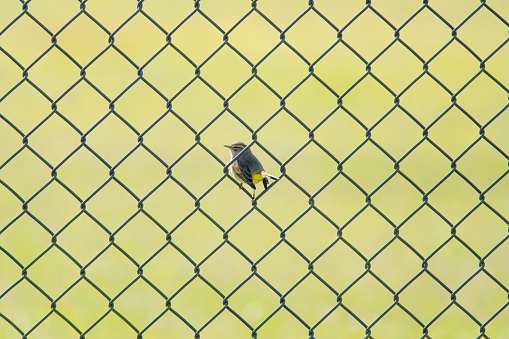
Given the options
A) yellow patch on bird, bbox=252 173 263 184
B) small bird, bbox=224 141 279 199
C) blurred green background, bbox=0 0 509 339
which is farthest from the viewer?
yellow patch on bird, bbox=252 173 263 184

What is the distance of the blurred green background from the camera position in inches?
199

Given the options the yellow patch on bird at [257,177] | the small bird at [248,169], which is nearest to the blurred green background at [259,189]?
the small bird at [248,169]

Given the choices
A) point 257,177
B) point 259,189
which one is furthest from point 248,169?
point 259,189

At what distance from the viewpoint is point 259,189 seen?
31.4ft

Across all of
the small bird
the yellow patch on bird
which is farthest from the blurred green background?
the yellow patch on bird

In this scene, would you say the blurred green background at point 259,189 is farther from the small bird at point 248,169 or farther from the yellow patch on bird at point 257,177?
the yellow patch on bird at point 257,177

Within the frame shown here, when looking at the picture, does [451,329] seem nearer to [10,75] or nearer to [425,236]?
[425,236]

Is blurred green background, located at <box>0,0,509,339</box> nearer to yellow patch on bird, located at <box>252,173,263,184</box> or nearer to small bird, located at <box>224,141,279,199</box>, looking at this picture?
small bird, located at <box>224,141,279,199</box>

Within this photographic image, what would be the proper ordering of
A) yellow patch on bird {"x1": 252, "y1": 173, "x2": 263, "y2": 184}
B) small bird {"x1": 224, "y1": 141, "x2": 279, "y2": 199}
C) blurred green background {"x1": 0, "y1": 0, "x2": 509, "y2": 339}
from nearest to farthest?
blurred green background {"x1": 0, "y1": 0, "x2": 509, "y2": 339}, small bird {"x1": 224, "y1": 141, "x2": 279, "y2": 199}, yellow patch on bird {"x1": 252, "y1": 173, "x2": 263, "y2": 184}

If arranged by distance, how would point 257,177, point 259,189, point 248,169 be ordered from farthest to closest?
1. point 259,189
2. point 257,177
3. point 248,169

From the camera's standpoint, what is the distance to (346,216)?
10.9 metres

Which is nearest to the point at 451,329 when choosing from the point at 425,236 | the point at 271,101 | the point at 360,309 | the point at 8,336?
the point at 360,309

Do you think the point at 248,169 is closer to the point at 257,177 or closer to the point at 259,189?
the point at 257,177

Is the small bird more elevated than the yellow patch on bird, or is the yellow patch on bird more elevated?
the small bird
